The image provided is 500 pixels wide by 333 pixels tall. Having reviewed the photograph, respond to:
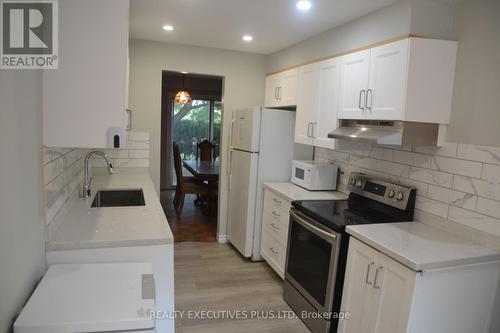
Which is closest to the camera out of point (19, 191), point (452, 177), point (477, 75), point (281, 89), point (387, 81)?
point (19, 191)

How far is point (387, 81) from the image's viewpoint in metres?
2.26

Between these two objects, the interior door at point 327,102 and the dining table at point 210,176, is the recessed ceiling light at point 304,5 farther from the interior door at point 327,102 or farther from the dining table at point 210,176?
the dining table at point 210,176

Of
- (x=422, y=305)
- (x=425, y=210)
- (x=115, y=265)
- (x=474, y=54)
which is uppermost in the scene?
(x=474, y=54)

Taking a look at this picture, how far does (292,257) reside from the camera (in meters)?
2.85

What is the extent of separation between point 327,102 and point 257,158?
1.02m

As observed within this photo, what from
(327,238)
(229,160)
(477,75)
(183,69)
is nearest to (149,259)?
(327,238)

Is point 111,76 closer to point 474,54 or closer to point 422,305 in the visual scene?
point 422,305

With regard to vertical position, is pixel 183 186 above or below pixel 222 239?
above

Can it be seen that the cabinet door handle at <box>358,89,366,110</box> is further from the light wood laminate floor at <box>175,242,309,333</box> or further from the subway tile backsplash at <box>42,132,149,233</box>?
the subway tile backsplash at <box>42,132,149,233</box>

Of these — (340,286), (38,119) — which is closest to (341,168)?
(340,286)

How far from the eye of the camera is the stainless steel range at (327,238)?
226 centimetres

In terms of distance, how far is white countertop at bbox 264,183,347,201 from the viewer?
3.01 metres

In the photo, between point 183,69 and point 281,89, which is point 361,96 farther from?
point 183,69

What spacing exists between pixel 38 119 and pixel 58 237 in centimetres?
58
